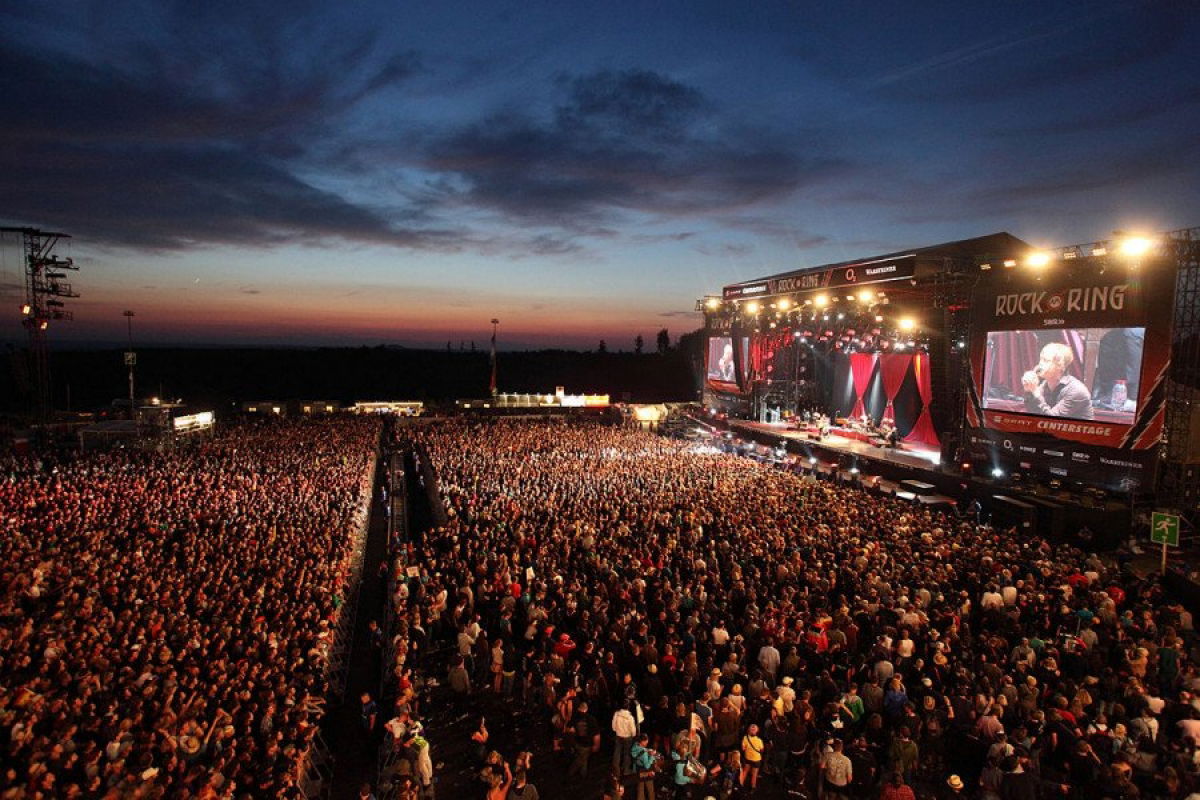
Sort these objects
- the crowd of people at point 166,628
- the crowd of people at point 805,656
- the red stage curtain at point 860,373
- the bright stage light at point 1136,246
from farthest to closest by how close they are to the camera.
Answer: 1. the red stage curtain at point 860,373
2. the bright stage light at point 1136,246
3. the crowd of people at point 805,656
4. the crowd of people at point 166,628

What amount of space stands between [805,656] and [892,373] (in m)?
23.3

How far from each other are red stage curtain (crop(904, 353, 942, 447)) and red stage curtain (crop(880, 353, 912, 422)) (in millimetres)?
648

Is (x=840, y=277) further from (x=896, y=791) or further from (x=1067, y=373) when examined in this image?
(x=896, y=791)

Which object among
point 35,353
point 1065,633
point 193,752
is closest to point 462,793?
point 193,752

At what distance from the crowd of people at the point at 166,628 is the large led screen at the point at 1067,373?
55.2 feet

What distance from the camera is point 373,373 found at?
106 metres

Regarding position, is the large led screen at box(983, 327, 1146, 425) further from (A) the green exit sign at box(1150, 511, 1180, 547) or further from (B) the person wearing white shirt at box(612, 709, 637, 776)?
(B) the person wearing white shirt at box(612, 709, 637, 776)

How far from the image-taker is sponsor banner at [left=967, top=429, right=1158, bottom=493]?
47.4ft

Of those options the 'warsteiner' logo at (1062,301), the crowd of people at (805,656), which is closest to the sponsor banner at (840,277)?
the 'warsteiner' logo at (1062,301)

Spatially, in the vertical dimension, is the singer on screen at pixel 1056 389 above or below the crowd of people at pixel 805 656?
above

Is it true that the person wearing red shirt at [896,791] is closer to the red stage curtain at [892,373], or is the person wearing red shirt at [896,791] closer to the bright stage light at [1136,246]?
the bright stage light at [1136,246]

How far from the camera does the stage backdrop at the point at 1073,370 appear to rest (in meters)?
14.2

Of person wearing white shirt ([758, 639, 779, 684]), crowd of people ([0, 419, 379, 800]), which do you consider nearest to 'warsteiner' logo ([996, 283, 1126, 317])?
person wearing white shirt ([758, 639, 779, 684])

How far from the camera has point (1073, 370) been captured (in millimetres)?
15844
